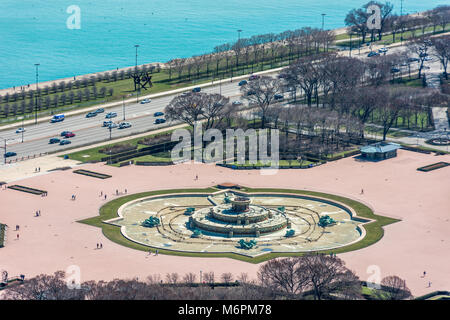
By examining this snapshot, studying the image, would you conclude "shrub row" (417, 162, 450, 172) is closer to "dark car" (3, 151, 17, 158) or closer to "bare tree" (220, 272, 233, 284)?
"bare tree" (220, 272, 233, 284)

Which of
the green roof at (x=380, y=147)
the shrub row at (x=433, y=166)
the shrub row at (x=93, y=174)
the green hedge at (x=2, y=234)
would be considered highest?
the green roof at (x=380, y=147)

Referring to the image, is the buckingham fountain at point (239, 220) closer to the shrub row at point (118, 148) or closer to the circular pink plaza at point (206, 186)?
the circular pink plaza at point (206, 186)

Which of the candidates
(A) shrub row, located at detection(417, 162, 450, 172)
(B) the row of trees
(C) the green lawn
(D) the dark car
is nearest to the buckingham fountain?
(C) the green lawn

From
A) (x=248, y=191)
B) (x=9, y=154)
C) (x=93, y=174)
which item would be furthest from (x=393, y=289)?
Result: (x=9, y=154)

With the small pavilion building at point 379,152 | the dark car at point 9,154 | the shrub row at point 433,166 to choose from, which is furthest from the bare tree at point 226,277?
the dark car at point 9,154

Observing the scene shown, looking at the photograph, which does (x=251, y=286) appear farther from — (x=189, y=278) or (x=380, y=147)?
(x=380, y=147)
